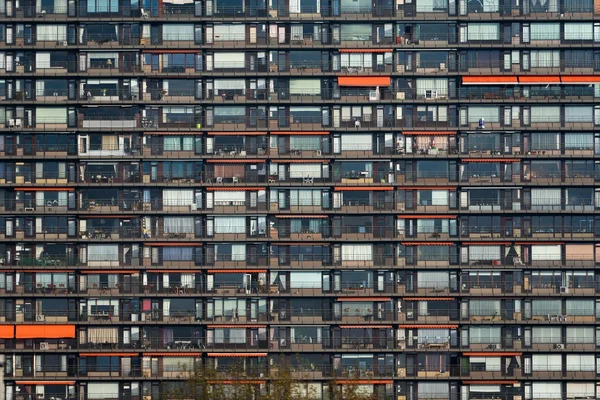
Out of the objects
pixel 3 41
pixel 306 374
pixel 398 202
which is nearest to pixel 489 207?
pixel 398 202

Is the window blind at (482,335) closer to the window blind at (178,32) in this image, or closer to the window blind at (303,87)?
the window blind at (303,87)

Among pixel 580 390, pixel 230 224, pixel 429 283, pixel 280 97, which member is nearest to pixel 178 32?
pixel 280 97

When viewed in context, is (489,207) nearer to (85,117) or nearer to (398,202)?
(398,202)

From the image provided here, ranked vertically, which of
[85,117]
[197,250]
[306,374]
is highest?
[85,117]

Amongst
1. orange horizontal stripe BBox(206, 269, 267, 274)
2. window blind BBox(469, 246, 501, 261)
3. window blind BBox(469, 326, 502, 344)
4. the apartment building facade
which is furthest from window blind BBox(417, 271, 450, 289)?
orange horizontal stripe BBox(206, 269, 267, 274)

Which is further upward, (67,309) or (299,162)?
(299,162)

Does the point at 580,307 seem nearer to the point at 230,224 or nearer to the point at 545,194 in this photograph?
the point at 545,194
